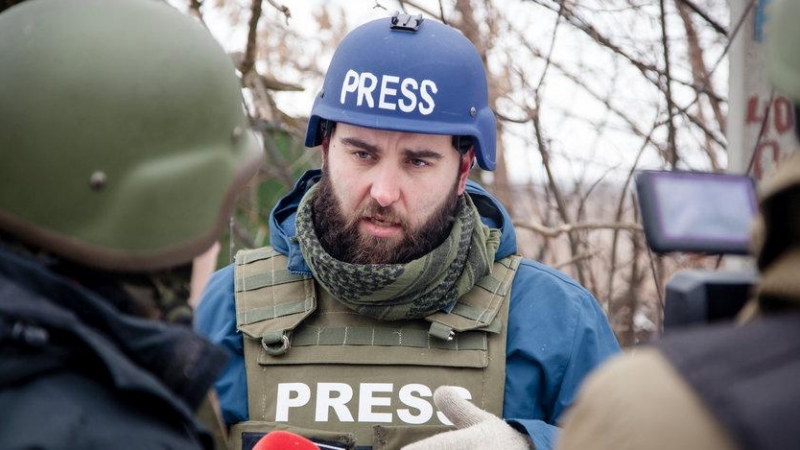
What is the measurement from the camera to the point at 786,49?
1220 millimetres

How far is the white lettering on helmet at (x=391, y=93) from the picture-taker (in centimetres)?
311

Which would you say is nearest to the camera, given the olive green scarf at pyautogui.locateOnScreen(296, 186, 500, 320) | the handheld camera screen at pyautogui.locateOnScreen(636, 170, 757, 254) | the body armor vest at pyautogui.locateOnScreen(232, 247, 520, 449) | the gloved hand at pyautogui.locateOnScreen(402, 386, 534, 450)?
the handheld camera screen at pyautogui.locateOnScreen(636, 170, 757, 254)

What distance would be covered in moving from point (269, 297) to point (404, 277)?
426mm

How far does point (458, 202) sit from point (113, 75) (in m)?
1.75

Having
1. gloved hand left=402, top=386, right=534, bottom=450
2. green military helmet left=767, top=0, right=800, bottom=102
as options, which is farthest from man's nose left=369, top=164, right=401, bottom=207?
green military helmet left=767, top=0, right=800, bottom=102

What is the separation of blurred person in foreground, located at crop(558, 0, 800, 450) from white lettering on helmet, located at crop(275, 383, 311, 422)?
1.82m

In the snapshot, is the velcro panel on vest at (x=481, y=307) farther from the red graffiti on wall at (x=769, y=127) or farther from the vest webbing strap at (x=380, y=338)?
the red graffiti on wall at (x=769, y=127)

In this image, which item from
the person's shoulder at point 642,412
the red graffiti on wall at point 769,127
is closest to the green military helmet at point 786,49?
the person's shoulder at point 642,412

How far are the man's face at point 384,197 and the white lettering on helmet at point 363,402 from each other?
40cm

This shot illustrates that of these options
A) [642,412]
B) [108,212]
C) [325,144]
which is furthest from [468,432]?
[642,412]

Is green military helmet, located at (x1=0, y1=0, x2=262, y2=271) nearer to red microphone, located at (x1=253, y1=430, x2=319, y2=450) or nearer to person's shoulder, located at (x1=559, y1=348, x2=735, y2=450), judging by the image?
red microphone, located at (x1=253, y1=430, x2=319, y2=450)

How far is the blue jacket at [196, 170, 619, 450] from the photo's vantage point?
9.71 ft

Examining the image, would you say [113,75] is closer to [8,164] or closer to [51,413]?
[8,164]

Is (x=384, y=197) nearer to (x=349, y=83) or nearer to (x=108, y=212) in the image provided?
(x=349, y=83)
